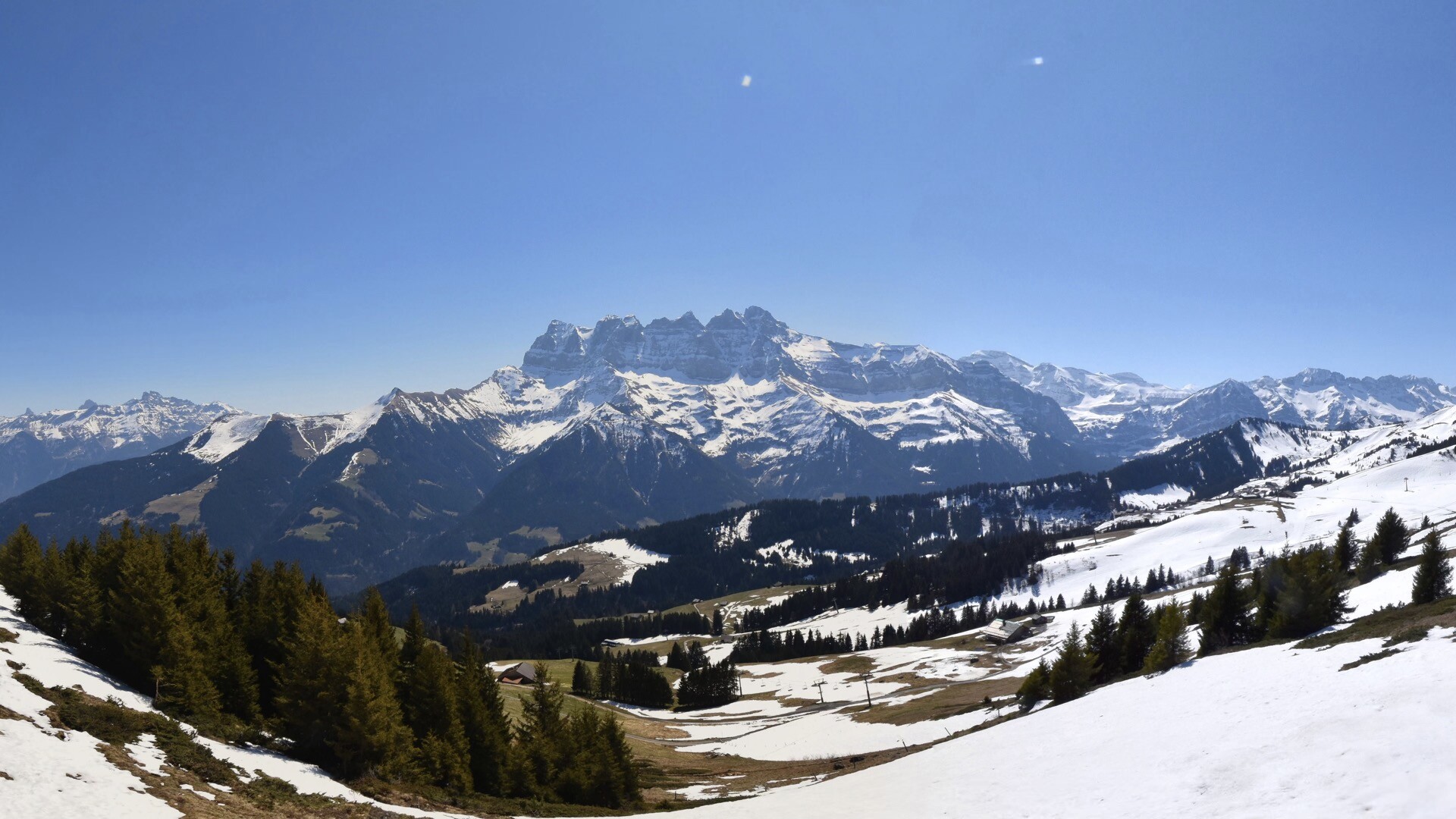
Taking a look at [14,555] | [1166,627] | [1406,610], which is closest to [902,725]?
[1166,627]

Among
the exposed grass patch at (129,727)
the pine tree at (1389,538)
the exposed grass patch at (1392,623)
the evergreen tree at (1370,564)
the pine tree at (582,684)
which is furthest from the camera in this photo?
the pine tree at (582,684)

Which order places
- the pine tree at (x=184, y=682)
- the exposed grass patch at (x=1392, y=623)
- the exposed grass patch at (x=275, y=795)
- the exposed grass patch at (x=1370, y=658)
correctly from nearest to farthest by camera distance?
the exposed grass patch at (x=275, y=795) → the exposed grass patch at (x=1370, y=658) → the exposed grass patch at (x=1392, y=623) → the pine tree at (x=184, y=682)

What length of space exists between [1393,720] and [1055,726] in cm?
1821

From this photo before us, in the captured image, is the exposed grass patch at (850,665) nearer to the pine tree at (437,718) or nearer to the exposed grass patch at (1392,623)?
the exposed grass patch at (1392,623)

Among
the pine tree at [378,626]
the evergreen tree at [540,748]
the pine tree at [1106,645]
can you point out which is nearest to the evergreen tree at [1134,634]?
the pine tree at [1106,645]

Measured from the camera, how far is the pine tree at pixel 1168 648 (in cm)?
4650

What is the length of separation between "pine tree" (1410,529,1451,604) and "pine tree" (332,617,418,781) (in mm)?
68985

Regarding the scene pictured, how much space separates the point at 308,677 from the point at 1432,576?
7728 centimetres

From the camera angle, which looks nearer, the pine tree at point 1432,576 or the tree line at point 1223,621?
the tree line at point 1223,621

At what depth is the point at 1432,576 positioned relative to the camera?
50625 mm

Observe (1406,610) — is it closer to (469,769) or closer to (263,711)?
(469,769)

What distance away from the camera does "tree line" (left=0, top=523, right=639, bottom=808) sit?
118ft

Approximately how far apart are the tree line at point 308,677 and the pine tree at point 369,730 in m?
0.08

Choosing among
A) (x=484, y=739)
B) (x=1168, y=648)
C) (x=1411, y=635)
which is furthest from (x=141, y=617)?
(x=1411, y=635)
